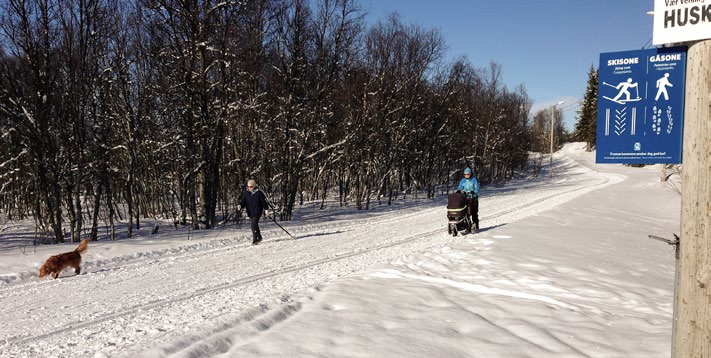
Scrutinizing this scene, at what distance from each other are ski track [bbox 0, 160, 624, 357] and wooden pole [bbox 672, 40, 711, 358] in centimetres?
401

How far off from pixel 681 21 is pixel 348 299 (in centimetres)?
455

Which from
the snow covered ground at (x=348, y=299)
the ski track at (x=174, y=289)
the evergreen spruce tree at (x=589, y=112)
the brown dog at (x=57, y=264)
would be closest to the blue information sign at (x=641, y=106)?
the snow covered ground at (x=348, y=299)

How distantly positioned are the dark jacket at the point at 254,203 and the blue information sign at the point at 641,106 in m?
10.4

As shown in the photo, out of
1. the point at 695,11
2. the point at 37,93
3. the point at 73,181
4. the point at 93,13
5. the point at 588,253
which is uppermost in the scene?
the point at 93,13

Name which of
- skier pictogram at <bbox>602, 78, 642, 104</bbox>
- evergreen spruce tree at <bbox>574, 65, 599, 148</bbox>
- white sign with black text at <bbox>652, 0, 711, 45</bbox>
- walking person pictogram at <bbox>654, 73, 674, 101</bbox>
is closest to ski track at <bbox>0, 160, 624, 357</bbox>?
skier pictogram at <bbox>602, 78, 642, 104</bbox>

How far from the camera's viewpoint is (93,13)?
47.8 feet

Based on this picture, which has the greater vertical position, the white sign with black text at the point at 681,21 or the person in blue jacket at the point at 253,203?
the white sign with black text at the point at 681,21

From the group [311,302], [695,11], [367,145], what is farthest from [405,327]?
[367,145]

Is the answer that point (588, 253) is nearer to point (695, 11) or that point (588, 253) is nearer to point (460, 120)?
point (695, 11)

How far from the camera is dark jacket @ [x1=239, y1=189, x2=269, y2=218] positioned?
12.7 m

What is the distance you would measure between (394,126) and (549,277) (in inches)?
839

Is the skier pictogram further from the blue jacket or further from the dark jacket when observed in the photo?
the dark jacket

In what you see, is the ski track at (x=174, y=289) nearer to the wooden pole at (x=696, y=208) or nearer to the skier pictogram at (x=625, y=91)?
the wooden pole at (x=696, y=208)

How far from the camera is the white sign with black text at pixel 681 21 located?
281 centimetres
